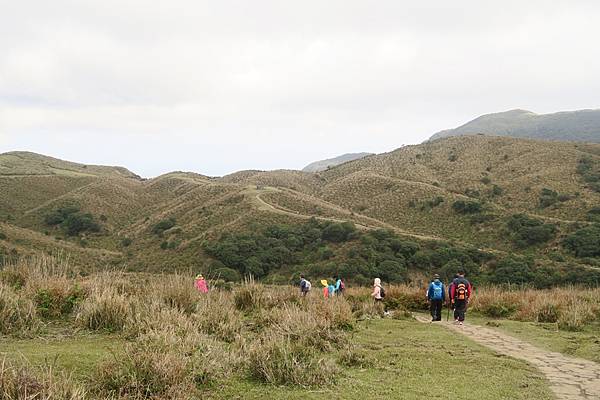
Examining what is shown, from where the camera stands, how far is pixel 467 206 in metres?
62.8

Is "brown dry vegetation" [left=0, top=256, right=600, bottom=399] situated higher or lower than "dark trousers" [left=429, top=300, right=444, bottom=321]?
higher

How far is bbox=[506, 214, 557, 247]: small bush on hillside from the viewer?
5172 centimetres

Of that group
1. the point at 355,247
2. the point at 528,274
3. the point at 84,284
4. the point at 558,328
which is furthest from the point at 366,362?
the point at 355,247

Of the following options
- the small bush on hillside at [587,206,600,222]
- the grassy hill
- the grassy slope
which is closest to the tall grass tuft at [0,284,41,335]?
the grassy slope

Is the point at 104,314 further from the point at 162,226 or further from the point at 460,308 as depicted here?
A: the point at 162,226

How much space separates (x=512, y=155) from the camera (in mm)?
86688

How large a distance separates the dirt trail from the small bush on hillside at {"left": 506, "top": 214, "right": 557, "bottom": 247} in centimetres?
4479

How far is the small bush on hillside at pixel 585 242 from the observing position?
46125 millimetres

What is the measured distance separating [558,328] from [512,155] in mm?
81867

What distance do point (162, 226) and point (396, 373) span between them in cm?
6413

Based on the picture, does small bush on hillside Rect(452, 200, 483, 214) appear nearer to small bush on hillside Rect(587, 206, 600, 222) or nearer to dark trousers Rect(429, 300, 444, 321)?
small bush on hillside Rect(587, 206, 600, 222)

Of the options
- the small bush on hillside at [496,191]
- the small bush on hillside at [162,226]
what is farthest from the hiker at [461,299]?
the small bush on hillside at [496,191]

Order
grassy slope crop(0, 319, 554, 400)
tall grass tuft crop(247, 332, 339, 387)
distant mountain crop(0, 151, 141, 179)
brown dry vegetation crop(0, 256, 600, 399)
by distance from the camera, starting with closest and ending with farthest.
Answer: brown dry vegetation crop(0, 256, 600, 399) < grassy slope crop(0, 319, 554, 400) < tall grass tuft crop(247, 332, 339, 387) < distant mountain crop(0, 151, 141, 179)

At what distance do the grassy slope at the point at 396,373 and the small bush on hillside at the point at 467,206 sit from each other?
56.3 metres
